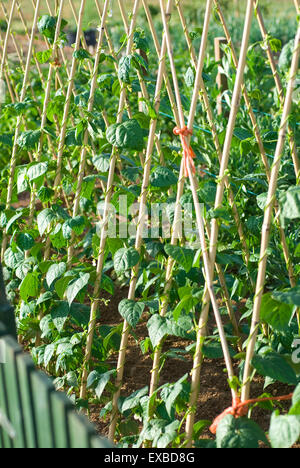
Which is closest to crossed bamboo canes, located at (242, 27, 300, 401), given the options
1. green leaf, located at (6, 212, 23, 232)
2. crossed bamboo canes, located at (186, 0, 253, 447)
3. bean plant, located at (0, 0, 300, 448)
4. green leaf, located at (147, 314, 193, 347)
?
bean plant, located at (0, 0, 300, 448)

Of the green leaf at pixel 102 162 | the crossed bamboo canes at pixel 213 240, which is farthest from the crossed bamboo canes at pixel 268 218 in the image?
the green leaf at pixel 102 162

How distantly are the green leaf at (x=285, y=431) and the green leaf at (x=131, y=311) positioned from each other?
0.81m

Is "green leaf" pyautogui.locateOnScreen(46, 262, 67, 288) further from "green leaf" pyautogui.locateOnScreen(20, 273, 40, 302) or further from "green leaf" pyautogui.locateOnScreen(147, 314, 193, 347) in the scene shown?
"green leaf" pyautogui.locateOnScreen(147, 314, 193, 347)

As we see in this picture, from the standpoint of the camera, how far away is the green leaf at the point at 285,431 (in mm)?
1682

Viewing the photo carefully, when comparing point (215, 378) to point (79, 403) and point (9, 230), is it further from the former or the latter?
point (9, 230)

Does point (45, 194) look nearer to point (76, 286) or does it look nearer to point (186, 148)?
point (76, 286)

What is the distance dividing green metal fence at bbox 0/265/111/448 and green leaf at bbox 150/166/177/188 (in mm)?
1047

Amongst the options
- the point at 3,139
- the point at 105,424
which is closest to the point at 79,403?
the point at 105,424

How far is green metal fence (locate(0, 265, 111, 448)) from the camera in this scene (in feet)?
4.42

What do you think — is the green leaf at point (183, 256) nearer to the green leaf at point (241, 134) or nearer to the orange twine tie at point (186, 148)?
the orange twine tie at point (186, 148)

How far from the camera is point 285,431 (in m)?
1.70

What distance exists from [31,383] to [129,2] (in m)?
14.0

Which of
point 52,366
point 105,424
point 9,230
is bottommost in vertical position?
point 105,424

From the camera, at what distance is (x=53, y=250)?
4.38 m
